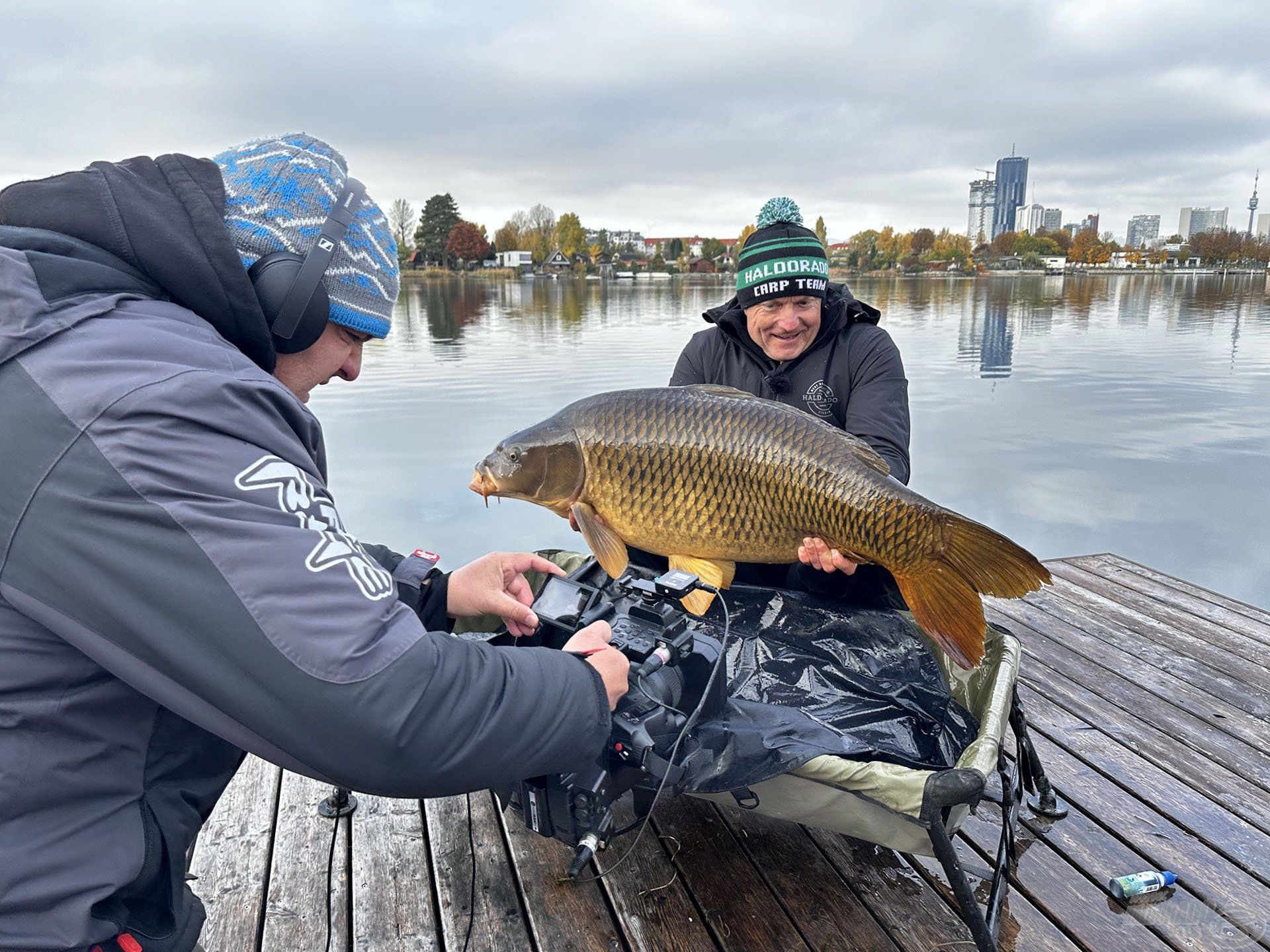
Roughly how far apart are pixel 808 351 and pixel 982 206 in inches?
4300

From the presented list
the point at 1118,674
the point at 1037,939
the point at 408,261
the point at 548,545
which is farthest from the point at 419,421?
the point at 408,261

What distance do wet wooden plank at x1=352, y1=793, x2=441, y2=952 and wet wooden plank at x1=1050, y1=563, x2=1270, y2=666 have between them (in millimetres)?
2228

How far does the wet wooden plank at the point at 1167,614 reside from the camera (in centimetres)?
238

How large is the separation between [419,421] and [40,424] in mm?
6978

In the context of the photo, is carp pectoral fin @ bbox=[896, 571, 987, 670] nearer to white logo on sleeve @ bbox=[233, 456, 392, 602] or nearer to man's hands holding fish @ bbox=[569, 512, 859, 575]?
man's hands holding fish @ bbox=[569, 512, 859, 575]

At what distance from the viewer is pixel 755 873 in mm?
1488

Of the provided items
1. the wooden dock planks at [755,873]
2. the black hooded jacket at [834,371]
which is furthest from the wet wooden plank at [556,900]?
the black hooded jacket at [834,371]

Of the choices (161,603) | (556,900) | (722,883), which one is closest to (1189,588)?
(722,883)

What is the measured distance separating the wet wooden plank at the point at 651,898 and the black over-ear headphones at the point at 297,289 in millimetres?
1043

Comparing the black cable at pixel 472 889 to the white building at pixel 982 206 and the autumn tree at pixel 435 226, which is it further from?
the white building at pixel 982 206

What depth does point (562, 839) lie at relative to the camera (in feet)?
4.04

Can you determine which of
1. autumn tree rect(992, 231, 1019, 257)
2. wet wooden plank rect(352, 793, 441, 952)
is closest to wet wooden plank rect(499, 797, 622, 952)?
wet wooden plank rect(352, 793, 441, 952)

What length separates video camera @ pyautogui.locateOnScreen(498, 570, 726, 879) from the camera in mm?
1100

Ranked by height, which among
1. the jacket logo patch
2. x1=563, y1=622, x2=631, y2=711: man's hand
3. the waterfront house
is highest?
the waterfront house
